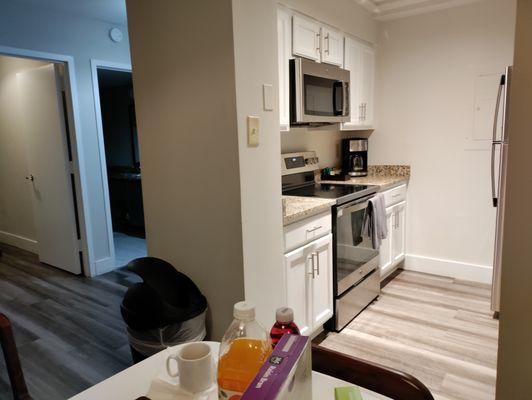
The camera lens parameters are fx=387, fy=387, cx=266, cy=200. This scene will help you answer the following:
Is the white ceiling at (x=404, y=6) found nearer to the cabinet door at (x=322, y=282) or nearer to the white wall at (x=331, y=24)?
the white wall at (x=331, y=24)

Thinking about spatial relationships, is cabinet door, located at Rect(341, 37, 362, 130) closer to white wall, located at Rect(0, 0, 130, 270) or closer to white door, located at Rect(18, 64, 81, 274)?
white wall, located at Rect(0, 0, 130, 270)

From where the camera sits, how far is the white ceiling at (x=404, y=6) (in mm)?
3237

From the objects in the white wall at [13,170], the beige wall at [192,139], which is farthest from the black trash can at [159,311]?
the white wall at [13,170]

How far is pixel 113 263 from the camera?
398 centimetres

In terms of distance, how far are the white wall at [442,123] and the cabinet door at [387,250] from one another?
0.49 metres

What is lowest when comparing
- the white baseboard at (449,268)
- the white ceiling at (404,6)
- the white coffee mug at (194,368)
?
the white baseboard at (449,268)

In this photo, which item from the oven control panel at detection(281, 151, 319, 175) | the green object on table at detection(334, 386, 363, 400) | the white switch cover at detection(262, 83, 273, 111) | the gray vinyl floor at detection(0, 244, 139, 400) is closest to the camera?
the green object on table at detection(334, 386, 363, 400)

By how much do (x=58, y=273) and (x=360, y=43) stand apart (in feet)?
12.0

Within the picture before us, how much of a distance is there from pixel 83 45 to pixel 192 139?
2512 millimetres

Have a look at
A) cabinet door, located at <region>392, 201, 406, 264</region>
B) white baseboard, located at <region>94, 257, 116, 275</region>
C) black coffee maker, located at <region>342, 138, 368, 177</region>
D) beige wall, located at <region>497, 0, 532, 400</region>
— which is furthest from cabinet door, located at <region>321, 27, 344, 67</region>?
white baseboard, located at <region>94, 257, 116, 275</region>

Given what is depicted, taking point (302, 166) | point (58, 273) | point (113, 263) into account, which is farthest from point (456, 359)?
point (58, 273)

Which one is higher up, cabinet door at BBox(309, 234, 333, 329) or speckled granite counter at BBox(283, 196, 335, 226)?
speckled granite counter at BBox(283, 196, 335, 226)

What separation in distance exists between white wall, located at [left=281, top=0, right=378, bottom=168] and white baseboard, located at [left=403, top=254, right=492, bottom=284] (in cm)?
121

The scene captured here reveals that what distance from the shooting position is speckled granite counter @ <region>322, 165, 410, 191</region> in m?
3.28
